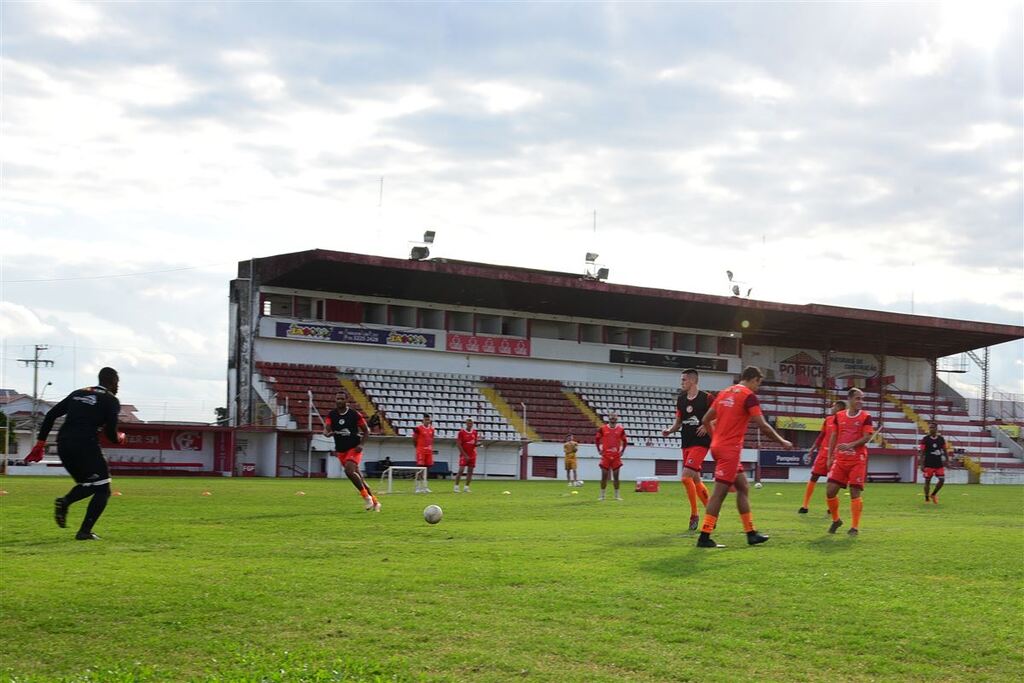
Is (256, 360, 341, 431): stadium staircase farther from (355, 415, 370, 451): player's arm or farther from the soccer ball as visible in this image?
the soccer ball

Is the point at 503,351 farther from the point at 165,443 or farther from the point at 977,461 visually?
the point at 977,461

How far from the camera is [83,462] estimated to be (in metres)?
12.5

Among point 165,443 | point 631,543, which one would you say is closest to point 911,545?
point 631,543

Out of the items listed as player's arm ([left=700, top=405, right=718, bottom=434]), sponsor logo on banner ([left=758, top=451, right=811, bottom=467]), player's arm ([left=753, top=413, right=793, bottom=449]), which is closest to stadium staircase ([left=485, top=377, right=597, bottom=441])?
sponsor logo on banner ([left=758, top=451, right=811, bottom=467])

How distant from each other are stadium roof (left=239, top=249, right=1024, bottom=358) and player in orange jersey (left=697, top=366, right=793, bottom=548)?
36.8 m

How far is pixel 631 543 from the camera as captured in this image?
1298cm

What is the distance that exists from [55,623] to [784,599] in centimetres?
541

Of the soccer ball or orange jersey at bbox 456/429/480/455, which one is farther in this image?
orange jersey at bbox 456/429/480/455

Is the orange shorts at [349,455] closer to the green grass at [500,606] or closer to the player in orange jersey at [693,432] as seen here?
the green grass at [500,606]

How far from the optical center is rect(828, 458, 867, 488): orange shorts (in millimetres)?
15531

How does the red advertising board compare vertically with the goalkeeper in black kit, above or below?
below

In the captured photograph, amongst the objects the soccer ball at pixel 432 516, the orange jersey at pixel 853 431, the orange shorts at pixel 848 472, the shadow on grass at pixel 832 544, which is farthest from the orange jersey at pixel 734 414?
the soccer ball at pixel 432 516

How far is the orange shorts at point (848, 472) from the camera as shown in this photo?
15.5 m

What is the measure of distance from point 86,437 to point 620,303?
4790 cm
